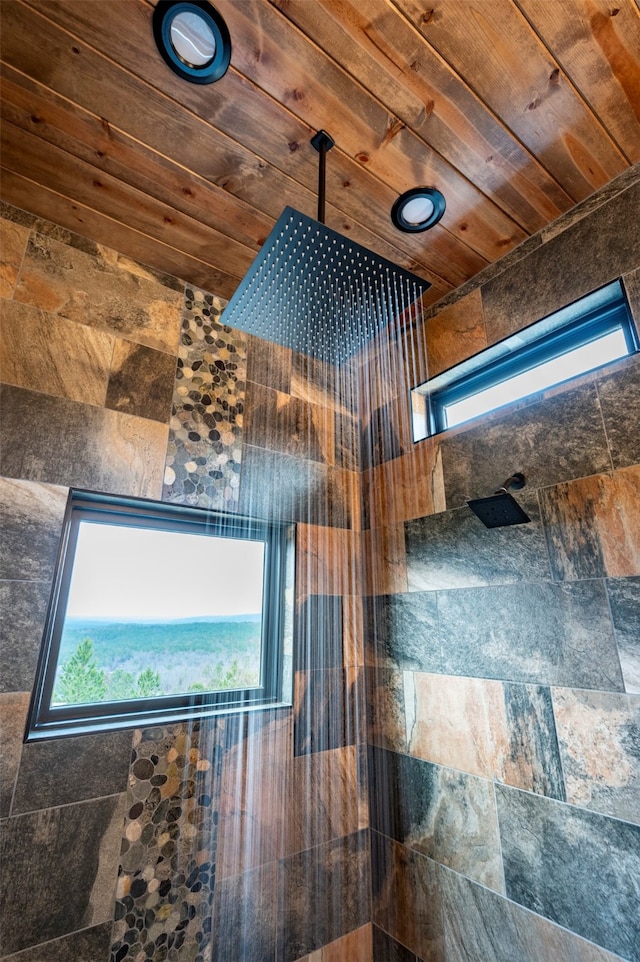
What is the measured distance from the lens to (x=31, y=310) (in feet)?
3.94

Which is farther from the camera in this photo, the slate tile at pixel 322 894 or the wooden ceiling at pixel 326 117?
the slate tile at pixel 322 894

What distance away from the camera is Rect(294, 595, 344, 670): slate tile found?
4.82ft

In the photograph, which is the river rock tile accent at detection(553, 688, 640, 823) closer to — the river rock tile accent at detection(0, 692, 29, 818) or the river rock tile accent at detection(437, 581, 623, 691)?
the river rock tile accent at detection(437, 581, 623, 691)

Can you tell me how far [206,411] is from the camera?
1448 mm

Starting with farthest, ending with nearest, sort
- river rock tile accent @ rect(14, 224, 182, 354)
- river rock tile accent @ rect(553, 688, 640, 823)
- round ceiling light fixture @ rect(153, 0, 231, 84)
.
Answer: river rock tile accent @ rect(14, 224, 182, 354), river rock tile accent @ rect(553, 688, 640, 823), round ceiling light fixture @ rect(153, 0, 231, 84)

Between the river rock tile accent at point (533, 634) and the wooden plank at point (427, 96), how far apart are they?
108 cm

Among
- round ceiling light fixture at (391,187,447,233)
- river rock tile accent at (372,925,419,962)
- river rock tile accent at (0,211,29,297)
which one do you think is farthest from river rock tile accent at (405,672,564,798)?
river rock tile accent at (0,211,29,297)

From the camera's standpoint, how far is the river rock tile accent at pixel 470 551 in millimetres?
1182

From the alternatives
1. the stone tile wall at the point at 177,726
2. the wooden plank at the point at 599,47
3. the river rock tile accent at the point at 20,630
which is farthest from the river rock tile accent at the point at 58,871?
the wooden plank at the point at 599,47

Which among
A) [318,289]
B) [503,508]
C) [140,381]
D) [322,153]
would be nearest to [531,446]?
[503,508]

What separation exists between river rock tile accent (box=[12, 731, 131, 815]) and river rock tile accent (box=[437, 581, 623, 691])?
3.15 feet

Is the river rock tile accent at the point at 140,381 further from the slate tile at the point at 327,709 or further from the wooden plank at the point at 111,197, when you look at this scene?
the slate tile at the point at 327,709

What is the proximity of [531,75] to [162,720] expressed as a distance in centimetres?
181

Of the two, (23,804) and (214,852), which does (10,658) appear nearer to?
(23,804)
